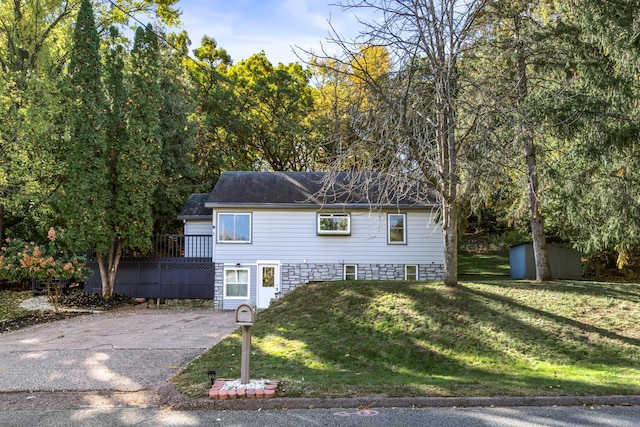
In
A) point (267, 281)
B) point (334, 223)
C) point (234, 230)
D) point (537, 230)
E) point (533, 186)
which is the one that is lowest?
point (267, 281)

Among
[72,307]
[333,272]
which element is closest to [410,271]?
[333,272]

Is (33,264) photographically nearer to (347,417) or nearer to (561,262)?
(347,417)

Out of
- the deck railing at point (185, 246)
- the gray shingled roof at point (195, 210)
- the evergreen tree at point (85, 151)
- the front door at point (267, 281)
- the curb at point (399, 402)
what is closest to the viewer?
the curb at point (399, 402)

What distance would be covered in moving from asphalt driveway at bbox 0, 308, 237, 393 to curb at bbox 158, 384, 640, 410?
1370 mm

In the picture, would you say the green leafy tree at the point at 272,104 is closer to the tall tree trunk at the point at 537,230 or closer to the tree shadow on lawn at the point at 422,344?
the tall tree trunk at the point at 537,230

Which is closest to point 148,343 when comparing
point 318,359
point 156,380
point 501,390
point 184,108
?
point 156,380

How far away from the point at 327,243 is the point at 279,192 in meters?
2.96

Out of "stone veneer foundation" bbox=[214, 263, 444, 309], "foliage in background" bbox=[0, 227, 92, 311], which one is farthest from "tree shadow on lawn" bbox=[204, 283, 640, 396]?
"foliage in background" bbox=[0, 227, 92, 311]

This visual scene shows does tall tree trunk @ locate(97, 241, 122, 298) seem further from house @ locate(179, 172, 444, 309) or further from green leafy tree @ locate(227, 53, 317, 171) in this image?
green leafy tree @ locate(227, 53, 317, 171)

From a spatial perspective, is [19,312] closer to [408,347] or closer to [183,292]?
[183,292]

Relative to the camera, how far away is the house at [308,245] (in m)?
17.3

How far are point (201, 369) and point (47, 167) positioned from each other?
42.6 ft

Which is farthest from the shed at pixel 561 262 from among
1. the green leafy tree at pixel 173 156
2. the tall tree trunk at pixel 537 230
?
the green leafy tree at pixel 173 156

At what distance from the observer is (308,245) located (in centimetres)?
1742
